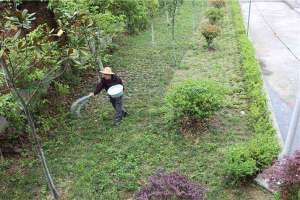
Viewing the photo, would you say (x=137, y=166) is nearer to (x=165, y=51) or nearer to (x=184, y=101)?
(x=184, y=101)

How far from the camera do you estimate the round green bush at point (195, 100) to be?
283 inches

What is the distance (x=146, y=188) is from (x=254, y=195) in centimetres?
172

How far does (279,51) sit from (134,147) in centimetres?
774

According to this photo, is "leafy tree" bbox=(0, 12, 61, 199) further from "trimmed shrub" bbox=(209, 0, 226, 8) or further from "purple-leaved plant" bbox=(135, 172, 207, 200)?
"trimmed shrub" bbox=(209, 0, 226, 8)

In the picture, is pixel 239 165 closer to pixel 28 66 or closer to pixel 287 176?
pixel 287 176

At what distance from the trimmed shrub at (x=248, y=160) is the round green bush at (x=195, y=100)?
1248 mm

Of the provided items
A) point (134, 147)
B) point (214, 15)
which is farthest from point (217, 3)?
point (134, 147)

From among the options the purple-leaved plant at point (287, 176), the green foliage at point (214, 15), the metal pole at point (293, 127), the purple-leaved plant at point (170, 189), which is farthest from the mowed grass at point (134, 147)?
the green foliage at point (214, 15)

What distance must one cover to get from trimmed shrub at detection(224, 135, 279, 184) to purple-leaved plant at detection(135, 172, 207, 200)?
0.95m

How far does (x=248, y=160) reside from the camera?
5840 mm

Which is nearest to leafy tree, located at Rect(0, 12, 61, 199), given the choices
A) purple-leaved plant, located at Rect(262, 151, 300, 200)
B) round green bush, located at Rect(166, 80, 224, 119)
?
round green bush, located at Rect(166, 80, 224, 119)

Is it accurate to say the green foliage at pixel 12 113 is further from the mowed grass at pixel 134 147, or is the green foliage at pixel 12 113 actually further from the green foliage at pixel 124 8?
the green foliage at pixel 124 8

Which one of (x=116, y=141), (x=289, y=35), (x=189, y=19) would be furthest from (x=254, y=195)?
(x=189, y=19)

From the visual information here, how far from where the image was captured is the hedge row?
579 cm
